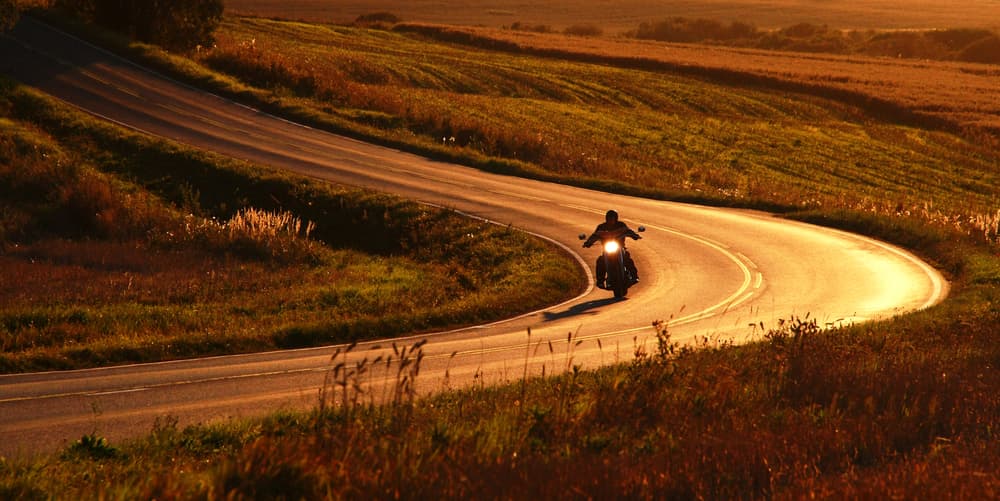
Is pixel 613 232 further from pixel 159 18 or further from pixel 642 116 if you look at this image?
pixel 642 116

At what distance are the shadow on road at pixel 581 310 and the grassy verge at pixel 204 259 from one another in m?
0.90

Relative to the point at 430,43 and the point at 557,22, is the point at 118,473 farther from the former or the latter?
the point at 557,22

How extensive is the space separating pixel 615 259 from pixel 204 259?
940 centimetres

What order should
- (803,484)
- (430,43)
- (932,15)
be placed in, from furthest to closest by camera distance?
(932,15) → (430,43) → (803,484)

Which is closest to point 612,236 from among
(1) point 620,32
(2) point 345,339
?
(2) point 345,339

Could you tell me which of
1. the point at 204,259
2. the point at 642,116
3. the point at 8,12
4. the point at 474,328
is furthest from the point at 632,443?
the point at 642,116

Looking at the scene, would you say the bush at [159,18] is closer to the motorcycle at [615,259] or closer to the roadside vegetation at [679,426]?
the roadside vegetation at [679,426]

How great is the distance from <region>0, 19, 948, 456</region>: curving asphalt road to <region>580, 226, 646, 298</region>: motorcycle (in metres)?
0.38

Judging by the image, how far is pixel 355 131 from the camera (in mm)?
41656

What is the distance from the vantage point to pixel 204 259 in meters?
25.6

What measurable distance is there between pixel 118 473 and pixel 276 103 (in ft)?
119

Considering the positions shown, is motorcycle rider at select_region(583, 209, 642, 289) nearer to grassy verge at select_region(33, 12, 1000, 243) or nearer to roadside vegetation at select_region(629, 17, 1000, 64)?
grassy verge at select_region(33, 12, 1000, 243)

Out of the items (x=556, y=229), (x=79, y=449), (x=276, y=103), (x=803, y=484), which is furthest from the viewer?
(x=276, y=103)

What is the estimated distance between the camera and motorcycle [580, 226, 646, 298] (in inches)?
903
